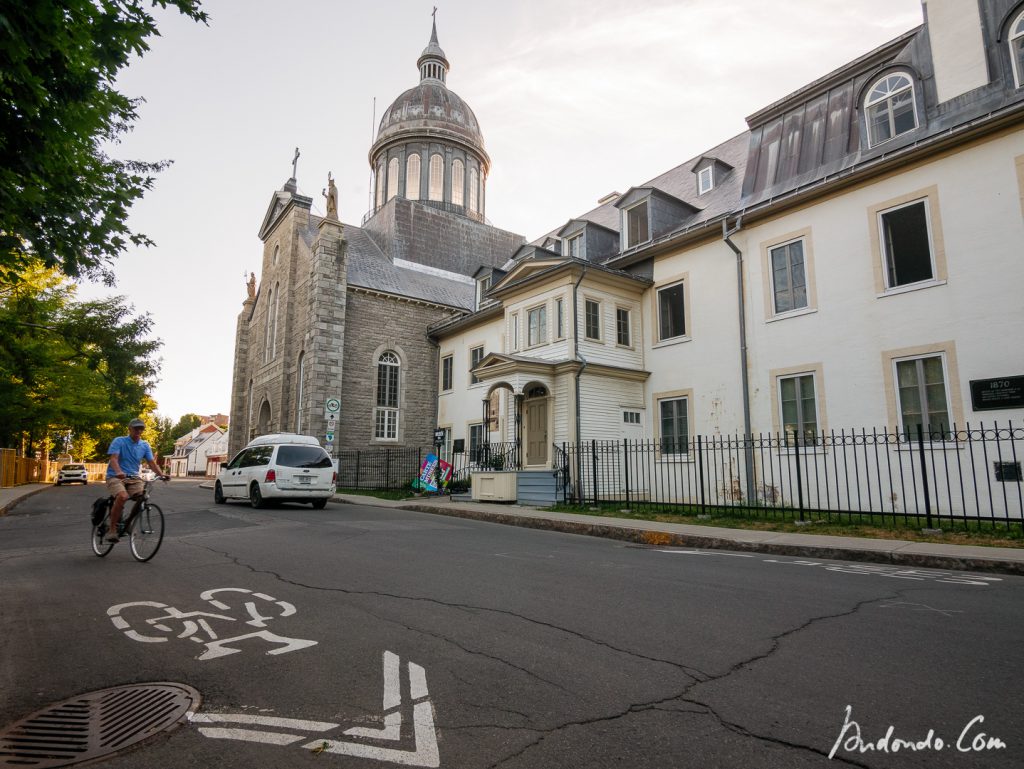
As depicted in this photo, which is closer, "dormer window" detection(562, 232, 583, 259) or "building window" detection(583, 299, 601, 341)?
"building window" detection(583, 299, 601, 341)

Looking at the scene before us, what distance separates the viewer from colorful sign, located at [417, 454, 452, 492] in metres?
22.8

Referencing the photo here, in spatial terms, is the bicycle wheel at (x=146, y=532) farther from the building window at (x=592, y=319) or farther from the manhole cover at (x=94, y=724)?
the building window at (x=592, y=319)

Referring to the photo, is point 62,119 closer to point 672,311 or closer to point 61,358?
point 672,311

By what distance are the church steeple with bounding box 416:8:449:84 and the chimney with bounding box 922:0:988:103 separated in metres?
41.8

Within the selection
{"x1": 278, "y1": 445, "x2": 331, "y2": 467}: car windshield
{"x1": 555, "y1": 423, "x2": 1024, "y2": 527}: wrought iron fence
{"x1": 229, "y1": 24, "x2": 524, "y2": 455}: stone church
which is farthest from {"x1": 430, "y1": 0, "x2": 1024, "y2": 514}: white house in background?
{"x1": 229, "y1": 24, "x2": 524, "y2": 455}: stone church

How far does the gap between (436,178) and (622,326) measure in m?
27.3

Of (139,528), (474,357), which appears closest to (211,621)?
(139,528)

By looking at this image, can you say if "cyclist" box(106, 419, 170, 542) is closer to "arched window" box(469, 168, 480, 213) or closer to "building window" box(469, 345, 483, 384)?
"building window" box(469, 345, 483, 384)

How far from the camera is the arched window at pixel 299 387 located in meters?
29.5

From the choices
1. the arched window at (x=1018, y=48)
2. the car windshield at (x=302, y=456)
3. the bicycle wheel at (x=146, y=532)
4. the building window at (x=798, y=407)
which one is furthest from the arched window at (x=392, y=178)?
the bicycle wheel at (x=146, y=532)

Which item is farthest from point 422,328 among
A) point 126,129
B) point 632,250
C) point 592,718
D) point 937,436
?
point 592,718

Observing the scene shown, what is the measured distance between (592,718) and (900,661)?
2.31m

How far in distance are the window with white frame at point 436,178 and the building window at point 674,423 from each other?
94.3 ft

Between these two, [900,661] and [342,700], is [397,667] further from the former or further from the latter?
[900,661]
